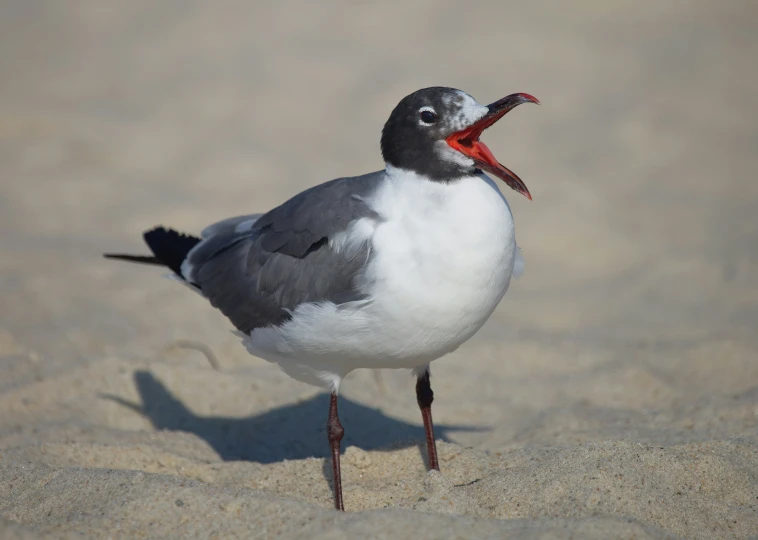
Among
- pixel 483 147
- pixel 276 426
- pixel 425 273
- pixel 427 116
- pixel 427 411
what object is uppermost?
pixel 427 116

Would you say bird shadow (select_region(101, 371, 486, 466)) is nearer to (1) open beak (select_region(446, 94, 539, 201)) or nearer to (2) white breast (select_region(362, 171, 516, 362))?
(2) white breast (select_region(362, 171, 516, 362))

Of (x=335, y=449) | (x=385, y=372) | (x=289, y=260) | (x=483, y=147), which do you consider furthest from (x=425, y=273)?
(x=385, y=372)

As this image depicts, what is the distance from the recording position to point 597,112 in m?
8.81

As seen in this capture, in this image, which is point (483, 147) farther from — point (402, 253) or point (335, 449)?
point (335, 449)

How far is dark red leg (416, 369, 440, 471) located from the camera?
411 cm

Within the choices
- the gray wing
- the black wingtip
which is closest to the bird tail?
the black wingtip

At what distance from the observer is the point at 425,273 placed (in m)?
3.48

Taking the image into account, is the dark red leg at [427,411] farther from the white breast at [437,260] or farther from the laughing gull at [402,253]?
the white breast at [437,260]

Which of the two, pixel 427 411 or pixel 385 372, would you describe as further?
pixel 385 372

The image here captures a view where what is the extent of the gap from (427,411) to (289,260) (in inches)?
36.9

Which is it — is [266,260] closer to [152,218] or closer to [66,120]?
[152,218]

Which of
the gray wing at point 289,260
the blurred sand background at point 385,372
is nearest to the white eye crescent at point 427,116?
the gray wing at point 289,260

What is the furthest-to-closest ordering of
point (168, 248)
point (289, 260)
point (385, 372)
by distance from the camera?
point (385, 372)
point (168, 248)
point (289, 260)

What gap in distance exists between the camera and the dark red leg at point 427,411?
13.5ft
